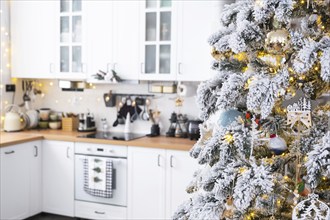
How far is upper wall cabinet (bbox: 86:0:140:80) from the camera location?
13.4ft

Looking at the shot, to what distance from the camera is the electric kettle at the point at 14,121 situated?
4.46 meters

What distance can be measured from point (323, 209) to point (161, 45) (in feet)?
8.70

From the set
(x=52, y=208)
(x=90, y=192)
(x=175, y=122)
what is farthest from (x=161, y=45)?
(x=52, y=208)

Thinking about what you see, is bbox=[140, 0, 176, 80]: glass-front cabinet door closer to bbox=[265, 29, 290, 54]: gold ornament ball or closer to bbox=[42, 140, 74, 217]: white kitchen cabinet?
bbox=[42, 140, 74, 217]: white kitchen cabinet

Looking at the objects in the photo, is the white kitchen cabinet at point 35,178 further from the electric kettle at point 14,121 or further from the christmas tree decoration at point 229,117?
the christmas tree decoration at point 229,117

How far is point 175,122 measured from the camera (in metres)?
4.24

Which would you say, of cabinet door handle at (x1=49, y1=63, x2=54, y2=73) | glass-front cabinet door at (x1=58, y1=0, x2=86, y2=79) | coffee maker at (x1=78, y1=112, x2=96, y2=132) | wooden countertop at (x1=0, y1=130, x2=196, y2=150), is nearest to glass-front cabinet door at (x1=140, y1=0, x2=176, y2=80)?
wooden countertop at (x1=0, y1=130, x2=196, y2=150)

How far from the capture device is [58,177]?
423 centimetres

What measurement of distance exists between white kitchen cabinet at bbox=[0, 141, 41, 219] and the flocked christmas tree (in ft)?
8.13

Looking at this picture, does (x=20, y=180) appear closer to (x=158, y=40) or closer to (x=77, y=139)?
(x=77, y=139)

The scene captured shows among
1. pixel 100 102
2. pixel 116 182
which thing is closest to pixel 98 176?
pixel 116 182

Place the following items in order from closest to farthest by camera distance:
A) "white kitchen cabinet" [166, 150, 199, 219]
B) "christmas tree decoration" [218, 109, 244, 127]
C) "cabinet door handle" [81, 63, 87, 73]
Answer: "christmas tree decoration" [218, 109, 244, 127] → "white kitchen cabinet" [166, 150, 199, 219] → "cabinet door handle" [81, 63, 87, 73]

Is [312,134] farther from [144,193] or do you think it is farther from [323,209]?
[144,193]

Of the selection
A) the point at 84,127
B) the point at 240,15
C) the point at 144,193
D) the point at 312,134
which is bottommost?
the point at 144,193
